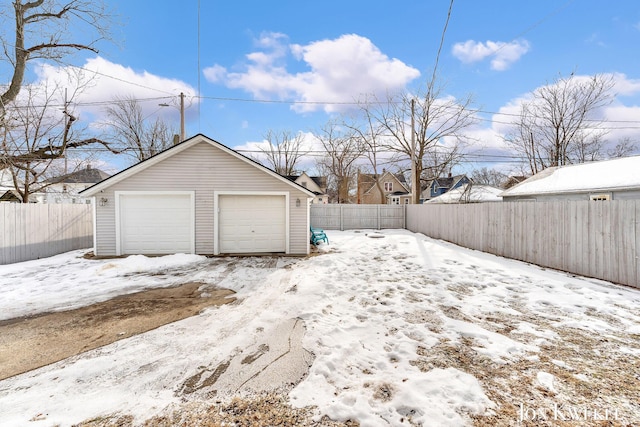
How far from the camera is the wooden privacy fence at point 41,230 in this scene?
7336 mm

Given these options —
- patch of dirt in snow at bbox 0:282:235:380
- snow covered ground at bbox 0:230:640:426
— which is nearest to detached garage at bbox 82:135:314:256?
snow covered ground at bbox 0:230:640:426

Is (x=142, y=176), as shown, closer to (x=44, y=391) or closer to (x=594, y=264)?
(x=44, y=391)

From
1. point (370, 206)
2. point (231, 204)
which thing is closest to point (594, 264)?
point (231, 204)

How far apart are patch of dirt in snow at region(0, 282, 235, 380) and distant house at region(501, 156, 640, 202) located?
14.5 metres

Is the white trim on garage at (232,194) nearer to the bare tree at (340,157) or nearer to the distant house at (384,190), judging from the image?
the bare tree at (340,157)

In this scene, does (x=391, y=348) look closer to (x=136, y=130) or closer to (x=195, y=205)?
(x=195, y=205)

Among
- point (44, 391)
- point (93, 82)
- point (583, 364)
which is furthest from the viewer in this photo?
point (93, 82)

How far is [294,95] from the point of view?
16547 millimetres

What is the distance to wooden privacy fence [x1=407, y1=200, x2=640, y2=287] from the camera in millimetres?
4973

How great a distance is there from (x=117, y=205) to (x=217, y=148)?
11.7 ft

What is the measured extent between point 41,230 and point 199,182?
4.98 metres

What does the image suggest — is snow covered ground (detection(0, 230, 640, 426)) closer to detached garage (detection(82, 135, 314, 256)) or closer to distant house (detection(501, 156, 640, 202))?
detached garage (detection(82, 135, 314, 256))

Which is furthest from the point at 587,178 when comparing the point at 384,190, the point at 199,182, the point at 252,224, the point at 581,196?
the point at 384,190

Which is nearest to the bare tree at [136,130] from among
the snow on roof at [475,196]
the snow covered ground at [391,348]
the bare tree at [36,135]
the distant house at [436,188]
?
the bare tree at [36,135]
